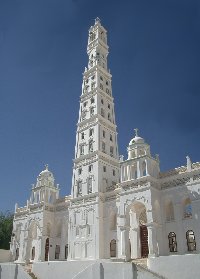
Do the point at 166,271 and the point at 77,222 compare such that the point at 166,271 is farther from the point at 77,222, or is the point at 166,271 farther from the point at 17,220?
the point at 17,220

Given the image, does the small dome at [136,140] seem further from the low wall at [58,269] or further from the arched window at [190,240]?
the low wall at [58,269]

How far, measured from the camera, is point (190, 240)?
104 ft

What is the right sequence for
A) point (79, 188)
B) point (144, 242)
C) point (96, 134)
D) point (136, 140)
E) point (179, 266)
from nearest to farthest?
point (179, 266), point (144, 242), point (136, 140), point (79, 188), point (96, 134)

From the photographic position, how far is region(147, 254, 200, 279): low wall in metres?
23.2

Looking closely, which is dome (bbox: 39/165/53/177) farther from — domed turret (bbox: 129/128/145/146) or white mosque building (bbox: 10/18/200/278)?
domed turret (bbox: 129/128/145/146)

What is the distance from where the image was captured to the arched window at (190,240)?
3122cm

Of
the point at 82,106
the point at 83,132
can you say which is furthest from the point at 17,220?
the point at 82,106

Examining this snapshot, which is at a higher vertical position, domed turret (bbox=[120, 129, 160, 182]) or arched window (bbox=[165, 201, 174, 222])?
domed turret (bbox=[120, 129, 160, 182])

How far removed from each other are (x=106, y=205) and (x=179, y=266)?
16.1 metres

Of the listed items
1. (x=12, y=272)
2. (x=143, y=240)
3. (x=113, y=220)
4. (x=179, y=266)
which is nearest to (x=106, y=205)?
(x=113, y=220)

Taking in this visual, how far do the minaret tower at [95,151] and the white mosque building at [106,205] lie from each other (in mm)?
113

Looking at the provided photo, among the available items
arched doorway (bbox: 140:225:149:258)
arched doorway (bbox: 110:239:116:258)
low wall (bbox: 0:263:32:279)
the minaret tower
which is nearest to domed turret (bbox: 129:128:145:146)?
the minaret tower

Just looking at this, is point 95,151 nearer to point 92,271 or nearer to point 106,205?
point 106,205

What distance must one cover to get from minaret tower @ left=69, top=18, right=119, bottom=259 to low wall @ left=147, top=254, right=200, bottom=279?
1228cm
